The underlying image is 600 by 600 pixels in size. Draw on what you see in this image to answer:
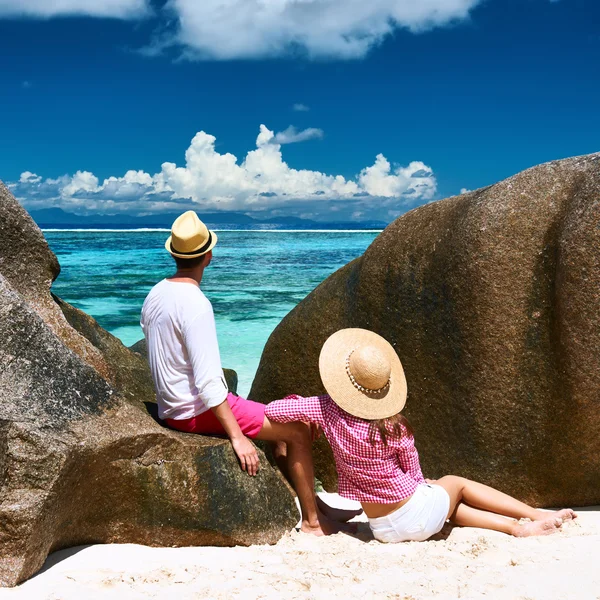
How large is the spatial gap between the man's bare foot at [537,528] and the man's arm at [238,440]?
1.37 m

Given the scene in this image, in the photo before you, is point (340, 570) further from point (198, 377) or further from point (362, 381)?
point (198, 377)

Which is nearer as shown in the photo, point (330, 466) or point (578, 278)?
point (578, 278)

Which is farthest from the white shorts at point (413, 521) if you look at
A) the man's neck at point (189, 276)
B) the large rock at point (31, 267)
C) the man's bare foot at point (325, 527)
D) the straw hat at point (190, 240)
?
the large rock at point (31, 267)

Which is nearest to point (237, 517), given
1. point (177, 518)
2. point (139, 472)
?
point (177, 518)

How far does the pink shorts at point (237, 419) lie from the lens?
3.74 metres

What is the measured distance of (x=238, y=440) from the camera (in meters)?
3.65

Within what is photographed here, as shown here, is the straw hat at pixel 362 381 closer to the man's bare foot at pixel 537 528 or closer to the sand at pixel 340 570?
the sand at pixel 340 570

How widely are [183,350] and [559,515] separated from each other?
84.1 inches

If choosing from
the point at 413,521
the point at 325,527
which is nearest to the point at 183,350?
the point at 325,527

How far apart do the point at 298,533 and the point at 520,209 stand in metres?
2.22

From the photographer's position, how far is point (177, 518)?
3580 millimetres

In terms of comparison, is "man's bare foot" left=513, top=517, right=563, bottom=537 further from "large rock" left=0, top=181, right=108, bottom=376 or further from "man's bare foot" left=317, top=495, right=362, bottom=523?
"large rock" left=0, top=181, right=108, bottom=376

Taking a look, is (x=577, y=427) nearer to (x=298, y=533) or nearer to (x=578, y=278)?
(x=578, y=278)

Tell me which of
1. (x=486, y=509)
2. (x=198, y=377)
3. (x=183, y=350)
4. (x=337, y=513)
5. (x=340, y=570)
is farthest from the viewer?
(x=337, y=513)
